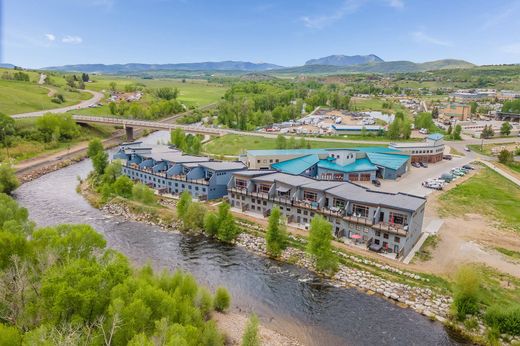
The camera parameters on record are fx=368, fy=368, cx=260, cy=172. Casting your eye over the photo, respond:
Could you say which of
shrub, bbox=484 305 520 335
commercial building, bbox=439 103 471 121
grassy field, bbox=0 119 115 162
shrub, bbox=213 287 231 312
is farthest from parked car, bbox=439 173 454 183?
grassy field, bbox=0 119 115 162

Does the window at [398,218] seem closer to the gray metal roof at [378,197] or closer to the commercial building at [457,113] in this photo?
the gray metal roof at [378,197]

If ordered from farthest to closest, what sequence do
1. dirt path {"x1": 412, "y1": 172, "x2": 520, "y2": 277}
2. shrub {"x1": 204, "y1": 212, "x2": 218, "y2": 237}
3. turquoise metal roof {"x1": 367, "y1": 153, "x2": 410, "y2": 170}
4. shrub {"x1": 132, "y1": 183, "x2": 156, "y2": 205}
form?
turquoise metal roof {"x1": 367, "y1": 153, "x2": 410, "y2": 170}
shrub {"x1": 132, "y1": 183, "x2": 156, "y2": 205}
shrub {"x1": 204, "y1": 212, "x2": 218, "y2": 237}
dirt path {"x1": 412, "y1": 172, "x2": 520, "y2": 277}

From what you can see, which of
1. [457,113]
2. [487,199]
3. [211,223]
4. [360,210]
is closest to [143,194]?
[211,223]

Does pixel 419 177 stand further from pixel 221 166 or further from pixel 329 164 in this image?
pixel 221 166

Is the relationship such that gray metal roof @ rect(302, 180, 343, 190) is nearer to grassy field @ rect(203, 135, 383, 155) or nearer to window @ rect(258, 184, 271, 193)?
window @ rect(258, 184, 271, 193)

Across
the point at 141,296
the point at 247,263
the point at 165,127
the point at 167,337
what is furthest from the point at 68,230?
the point at 165,127
